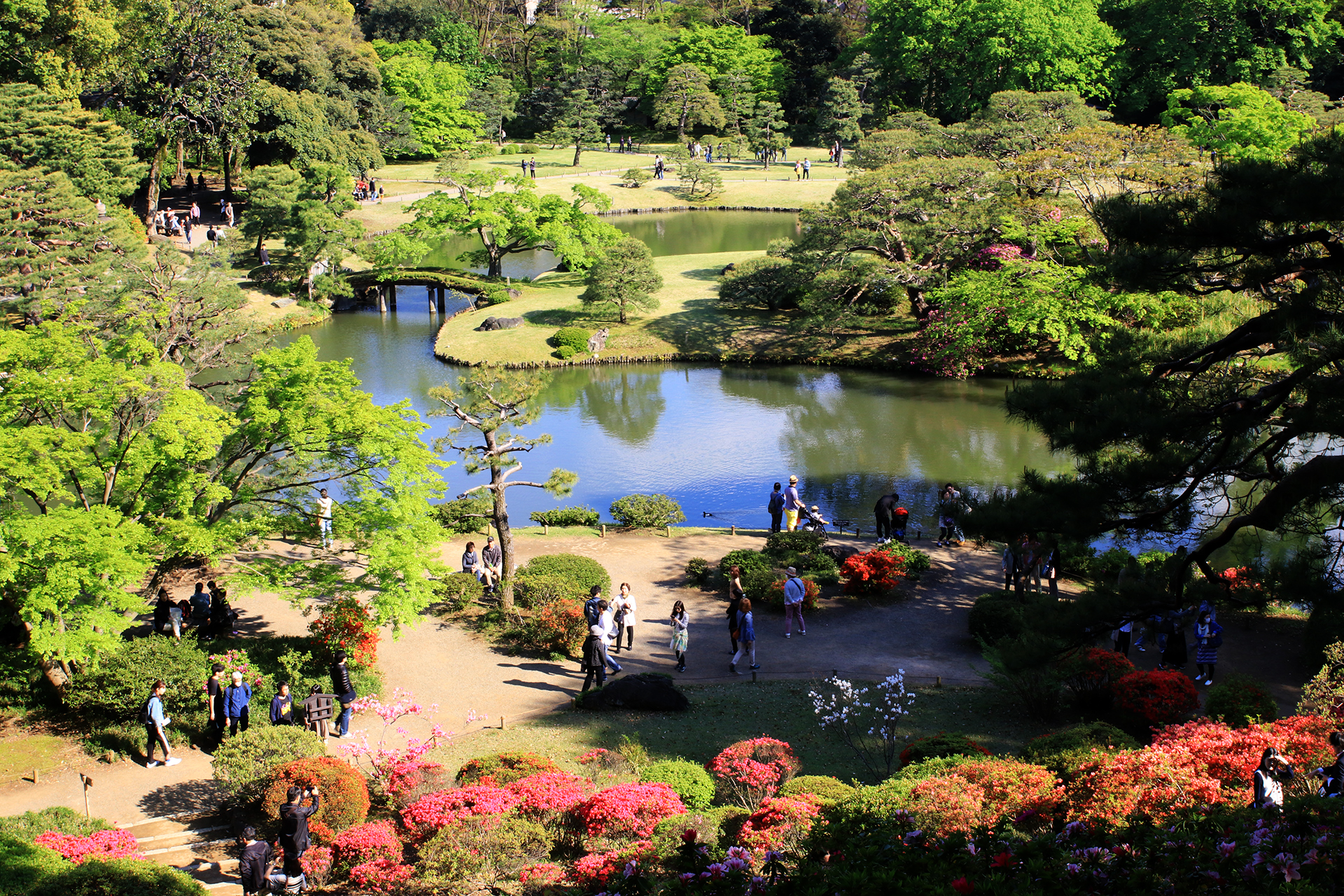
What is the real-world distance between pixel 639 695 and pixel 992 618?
6.10 m

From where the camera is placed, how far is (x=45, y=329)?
48.1ft

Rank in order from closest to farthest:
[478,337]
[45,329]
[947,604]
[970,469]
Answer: [45,329] < [947,604] < [970,469] < [478,337]

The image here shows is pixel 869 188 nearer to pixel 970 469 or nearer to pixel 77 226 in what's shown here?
pixel 970 469

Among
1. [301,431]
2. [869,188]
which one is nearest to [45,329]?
[301,431]

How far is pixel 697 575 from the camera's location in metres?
19.7

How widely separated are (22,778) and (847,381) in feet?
92.3

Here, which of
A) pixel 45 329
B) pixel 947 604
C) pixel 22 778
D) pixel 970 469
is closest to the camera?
pixel 22 778

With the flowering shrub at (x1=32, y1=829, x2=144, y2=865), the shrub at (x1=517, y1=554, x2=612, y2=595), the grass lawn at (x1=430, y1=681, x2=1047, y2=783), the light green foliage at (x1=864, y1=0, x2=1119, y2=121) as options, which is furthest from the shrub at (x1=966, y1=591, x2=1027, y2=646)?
the light green foliage at (x1=864, y1=0, x2=1119, y2=121)

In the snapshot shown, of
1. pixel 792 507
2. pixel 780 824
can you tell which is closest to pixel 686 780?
pixel 780 824

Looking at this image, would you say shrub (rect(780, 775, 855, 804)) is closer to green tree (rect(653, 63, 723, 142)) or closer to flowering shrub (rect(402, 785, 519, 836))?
flowering shrub (rect(402, 785, 519, 836))

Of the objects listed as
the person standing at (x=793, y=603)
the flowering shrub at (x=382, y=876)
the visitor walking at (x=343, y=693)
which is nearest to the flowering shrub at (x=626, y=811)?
the flowering shrub at (x=382, y=876)

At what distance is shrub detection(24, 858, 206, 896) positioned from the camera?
354 inches

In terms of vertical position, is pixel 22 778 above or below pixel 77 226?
below

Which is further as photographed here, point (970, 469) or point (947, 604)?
point (970, 469)
